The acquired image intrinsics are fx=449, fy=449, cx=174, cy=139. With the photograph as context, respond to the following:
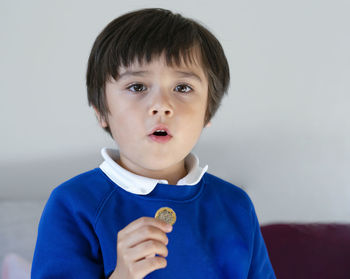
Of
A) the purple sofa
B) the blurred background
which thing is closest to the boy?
the purple sofa

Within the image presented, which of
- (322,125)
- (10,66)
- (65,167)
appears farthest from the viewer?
(322,125)

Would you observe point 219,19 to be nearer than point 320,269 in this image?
No

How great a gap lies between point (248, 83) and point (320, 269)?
735 millimetres

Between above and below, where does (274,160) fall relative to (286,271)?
above

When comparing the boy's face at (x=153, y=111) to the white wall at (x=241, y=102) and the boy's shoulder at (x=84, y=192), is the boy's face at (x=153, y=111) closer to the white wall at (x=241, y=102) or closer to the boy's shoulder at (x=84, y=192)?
the boy's shoulder at (x=84, y=192)

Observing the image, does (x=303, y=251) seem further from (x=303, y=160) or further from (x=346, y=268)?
(x=303, y=160)

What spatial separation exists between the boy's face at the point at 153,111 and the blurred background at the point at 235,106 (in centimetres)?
74

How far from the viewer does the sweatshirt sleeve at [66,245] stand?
0.79 meters

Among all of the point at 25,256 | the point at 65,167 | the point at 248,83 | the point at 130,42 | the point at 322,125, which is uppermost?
the point at 130,42

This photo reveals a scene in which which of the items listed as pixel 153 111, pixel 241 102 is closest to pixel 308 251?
pixel 241 102

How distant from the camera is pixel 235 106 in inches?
69.4

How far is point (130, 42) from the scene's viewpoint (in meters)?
0.88

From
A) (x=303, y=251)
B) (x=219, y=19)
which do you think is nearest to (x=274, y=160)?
(x=303, y=251)

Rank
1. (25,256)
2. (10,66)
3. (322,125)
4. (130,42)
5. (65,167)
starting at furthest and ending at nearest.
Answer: (322,125), (65,167), (10,66), (25,256), (130,42)
